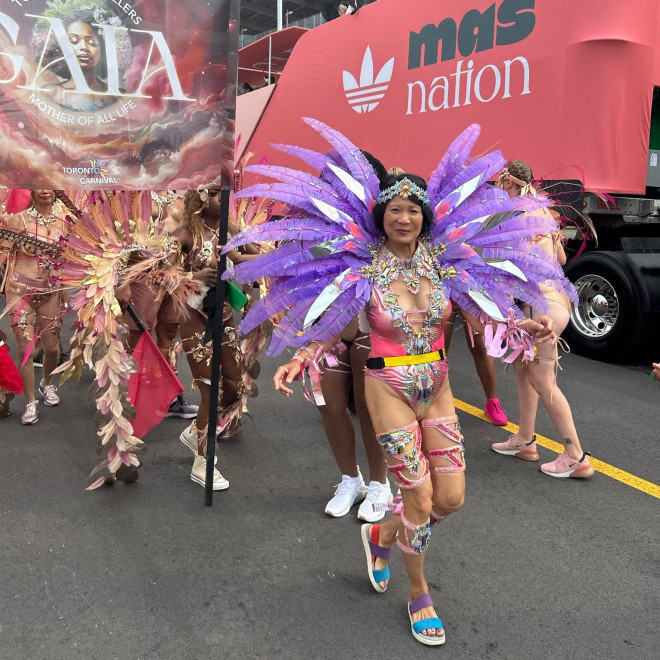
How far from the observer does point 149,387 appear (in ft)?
12.6

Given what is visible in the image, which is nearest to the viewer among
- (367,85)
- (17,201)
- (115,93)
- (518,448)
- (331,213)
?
(331,213)

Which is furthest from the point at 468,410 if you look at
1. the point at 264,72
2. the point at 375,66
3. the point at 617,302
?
the point at 264,72

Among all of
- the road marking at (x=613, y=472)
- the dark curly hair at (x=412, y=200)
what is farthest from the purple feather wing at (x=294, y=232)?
the road marking at (x=613, y=472)

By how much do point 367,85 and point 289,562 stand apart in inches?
257

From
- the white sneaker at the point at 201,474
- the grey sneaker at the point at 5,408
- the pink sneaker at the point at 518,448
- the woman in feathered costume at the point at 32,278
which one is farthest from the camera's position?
the grey sneaker at the point at 5,408

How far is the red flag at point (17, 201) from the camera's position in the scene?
438cm

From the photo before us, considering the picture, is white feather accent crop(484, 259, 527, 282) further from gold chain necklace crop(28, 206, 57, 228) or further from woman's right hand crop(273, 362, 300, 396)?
gold chain necklace crop(28, 206, 57, 228)

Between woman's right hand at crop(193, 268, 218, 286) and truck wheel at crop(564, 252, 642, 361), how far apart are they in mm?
3863

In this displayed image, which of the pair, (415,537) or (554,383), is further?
(554,383)

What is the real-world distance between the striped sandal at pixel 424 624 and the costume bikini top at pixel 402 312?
967 millimetres

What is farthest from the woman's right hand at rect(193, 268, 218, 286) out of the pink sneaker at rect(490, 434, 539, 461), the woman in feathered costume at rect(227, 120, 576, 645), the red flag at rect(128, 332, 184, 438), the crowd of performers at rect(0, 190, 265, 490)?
the pink sneaker at rect(490, 434, 539, 461)

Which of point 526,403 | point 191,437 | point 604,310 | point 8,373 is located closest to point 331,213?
point 191,437

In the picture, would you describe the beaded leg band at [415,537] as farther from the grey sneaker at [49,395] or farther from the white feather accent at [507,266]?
the grey sneaker at [49,395]

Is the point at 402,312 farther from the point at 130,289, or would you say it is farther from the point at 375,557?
the point at 130,289
